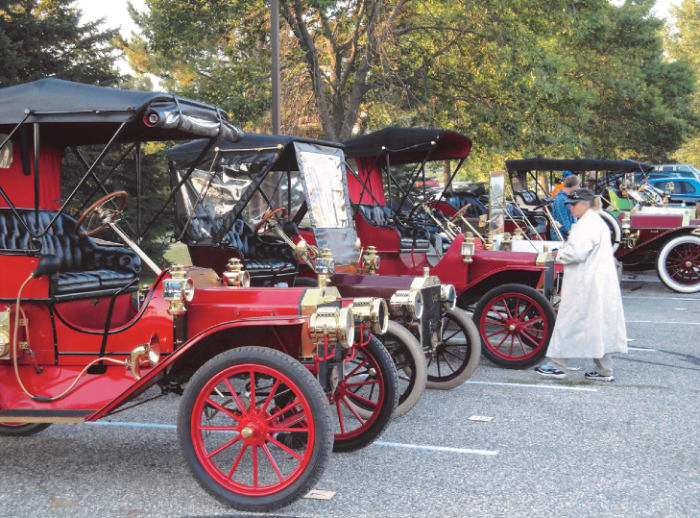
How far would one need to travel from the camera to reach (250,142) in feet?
23.2

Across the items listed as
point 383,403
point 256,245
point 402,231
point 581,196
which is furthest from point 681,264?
point 383,403

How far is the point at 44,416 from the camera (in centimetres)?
398

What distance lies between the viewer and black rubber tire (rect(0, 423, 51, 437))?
195 inches

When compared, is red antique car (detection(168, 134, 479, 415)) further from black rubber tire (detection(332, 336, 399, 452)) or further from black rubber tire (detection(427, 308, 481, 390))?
black rubber tire (detection(332, 336, 399, 452))

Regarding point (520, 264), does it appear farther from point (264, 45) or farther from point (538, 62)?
point (264, 45)

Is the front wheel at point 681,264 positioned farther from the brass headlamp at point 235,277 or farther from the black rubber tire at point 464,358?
the brass headlamp at point 235,277

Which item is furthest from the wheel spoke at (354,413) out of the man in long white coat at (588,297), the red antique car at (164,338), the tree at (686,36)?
the tree at (686,36)

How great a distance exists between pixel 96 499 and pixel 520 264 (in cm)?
462

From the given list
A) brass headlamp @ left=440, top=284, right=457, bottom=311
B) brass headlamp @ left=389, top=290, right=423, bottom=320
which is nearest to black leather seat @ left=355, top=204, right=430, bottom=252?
brass headlamp @ left=440, top=284, right=457, bottom=311

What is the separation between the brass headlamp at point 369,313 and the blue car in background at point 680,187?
1879 centimetres

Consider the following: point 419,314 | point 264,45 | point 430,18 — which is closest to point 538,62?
point 430,18

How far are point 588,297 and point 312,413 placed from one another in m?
3.65

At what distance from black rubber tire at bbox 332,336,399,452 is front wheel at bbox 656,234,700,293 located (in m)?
9.40

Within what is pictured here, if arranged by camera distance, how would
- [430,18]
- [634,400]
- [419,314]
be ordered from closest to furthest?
[419,314]
[634,400]
[430,18]
